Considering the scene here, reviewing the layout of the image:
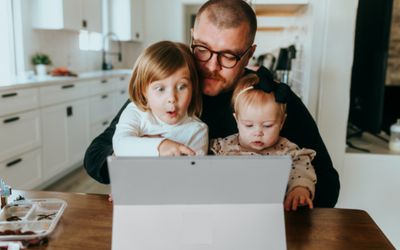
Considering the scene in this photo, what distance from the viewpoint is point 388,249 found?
0.68m

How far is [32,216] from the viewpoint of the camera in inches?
29.9

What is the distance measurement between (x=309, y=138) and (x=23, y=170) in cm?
227

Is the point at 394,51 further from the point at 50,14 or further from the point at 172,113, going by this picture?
the point at 50,14

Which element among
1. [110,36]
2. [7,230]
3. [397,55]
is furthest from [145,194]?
[110,36]

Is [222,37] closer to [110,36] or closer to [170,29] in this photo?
[110,36]

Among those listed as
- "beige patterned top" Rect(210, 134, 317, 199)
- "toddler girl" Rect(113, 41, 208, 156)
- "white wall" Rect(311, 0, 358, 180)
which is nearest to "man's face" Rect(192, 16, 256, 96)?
"toddler girl" Rect(113, 41, 208, 156)

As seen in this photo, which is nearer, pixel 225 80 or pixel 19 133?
pixel 225 80

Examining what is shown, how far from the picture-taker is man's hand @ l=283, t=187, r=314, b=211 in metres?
0.87

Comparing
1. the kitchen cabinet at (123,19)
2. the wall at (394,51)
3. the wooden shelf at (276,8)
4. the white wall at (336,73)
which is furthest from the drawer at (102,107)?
the wall at (394,51)

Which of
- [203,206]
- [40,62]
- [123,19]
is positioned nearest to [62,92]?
[40,62]

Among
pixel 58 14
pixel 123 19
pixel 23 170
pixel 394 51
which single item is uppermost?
pixel 123 19

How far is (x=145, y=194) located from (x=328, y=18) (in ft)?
6.19

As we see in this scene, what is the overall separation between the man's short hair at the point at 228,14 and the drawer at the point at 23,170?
195 cm

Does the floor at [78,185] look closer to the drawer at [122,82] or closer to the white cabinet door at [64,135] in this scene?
the white cabinet door at [64,135]
